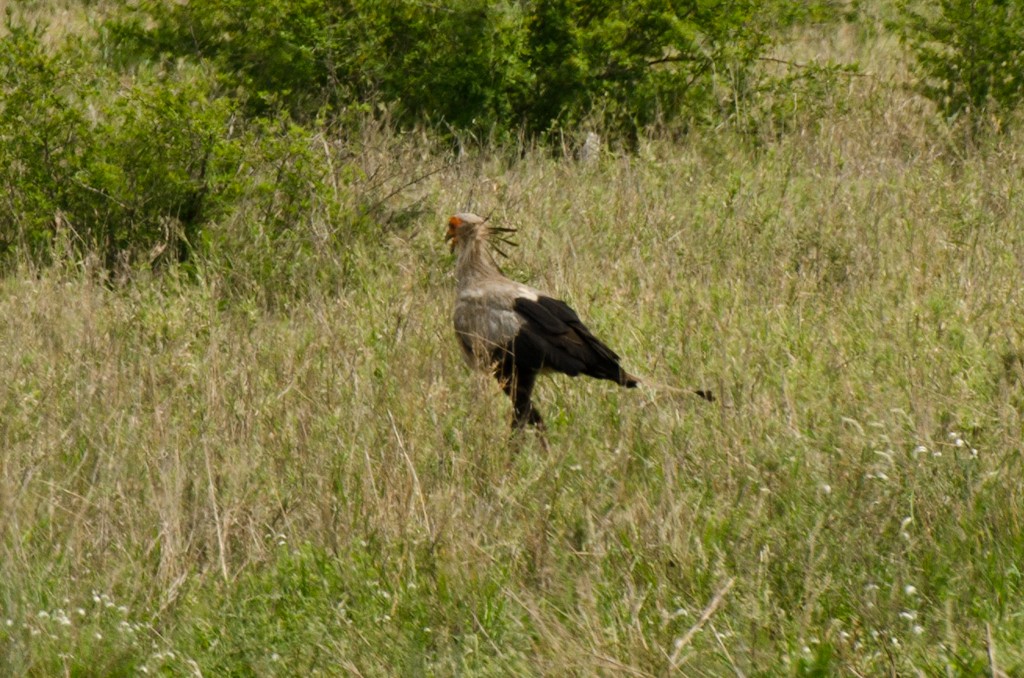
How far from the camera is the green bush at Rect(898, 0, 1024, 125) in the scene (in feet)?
31.0

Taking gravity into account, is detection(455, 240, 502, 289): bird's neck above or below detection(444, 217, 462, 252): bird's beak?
below

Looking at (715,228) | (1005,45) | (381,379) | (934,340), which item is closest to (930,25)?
(1005,45)

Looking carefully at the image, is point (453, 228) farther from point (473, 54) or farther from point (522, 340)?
point (473, 54)

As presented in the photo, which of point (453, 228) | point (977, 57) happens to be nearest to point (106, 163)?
point (453, 228)

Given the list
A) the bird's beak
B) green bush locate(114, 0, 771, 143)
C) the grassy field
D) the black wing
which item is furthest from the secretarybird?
green bush locate(114, 0, 771, 143)

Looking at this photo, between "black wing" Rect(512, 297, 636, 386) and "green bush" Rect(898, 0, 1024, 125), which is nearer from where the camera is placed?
"black wing" Rect(512, 297, 636, 386)

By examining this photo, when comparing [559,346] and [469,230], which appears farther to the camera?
[469,230]

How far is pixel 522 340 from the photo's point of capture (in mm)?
5660

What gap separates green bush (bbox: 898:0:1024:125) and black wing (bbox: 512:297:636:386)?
464 cm

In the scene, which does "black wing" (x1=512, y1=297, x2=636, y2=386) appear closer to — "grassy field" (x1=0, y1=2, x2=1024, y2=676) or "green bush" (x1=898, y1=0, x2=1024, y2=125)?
"grassy field" (x1=0, y1=2, x2=1024, y2=676)

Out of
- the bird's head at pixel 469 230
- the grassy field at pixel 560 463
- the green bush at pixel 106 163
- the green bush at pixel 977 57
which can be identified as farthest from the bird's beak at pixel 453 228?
the green bush at pixel 977 57

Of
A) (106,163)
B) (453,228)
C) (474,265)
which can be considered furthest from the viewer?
(106,163)

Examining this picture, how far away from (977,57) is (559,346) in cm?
530

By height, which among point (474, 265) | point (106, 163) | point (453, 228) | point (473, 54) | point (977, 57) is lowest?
point (106, 163)
